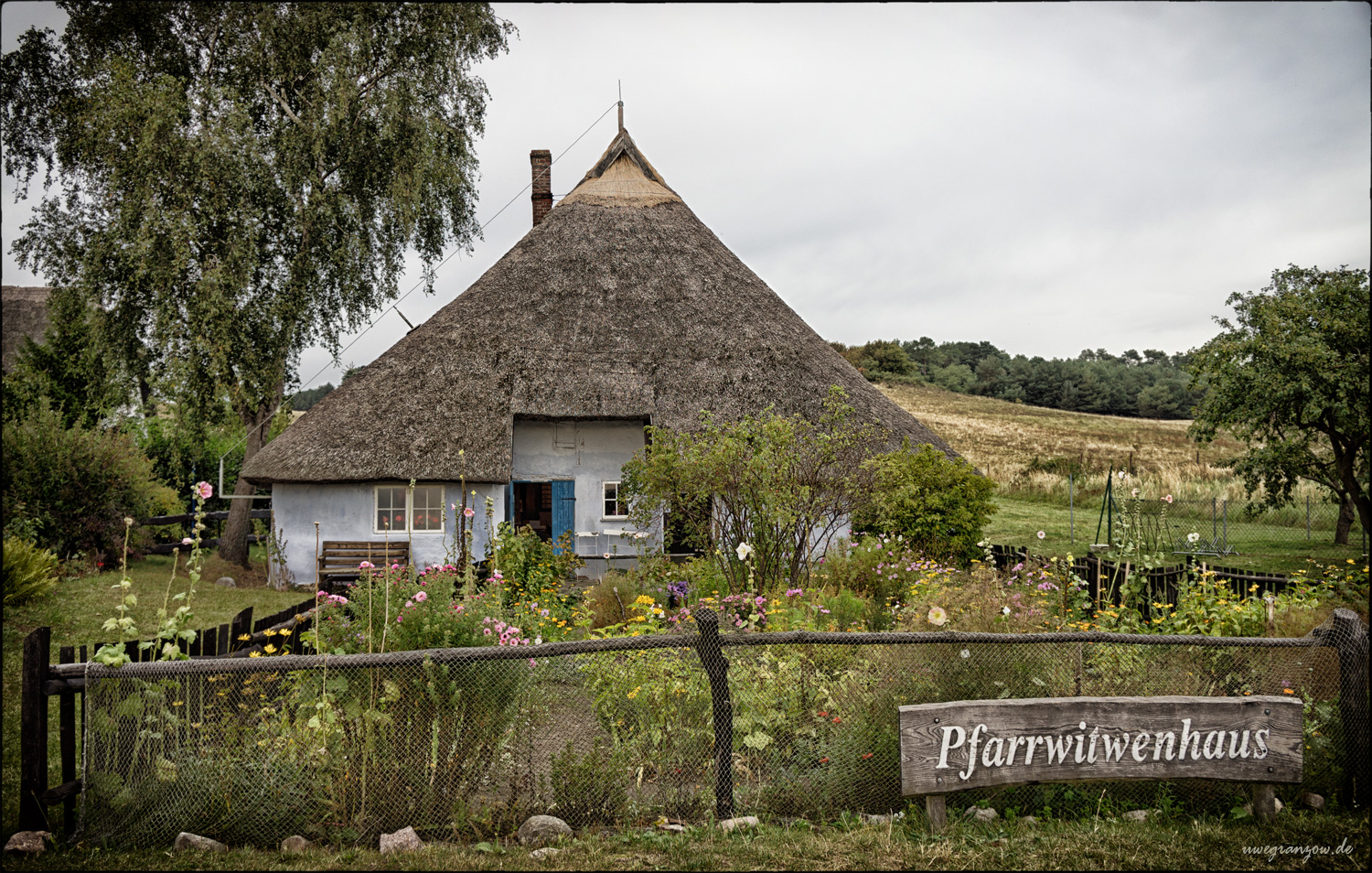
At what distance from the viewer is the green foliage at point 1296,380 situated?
11.0 metres

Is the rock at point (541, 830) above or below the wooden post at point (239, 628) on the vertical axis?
below

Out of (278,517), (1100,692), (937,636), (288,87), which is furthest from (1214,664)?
(288,87)

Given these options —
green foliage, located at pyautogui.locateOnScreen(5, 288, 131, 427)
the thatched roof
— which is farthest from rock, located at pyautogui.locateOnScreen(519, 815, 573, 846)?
the thatched roof

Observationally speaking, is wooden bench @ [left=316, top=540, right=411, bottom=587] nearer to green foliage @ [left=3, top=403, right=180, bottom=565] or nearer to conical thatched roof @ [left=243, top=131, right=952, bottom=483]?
conical thatched roof @ [left=243, top=131, right=952, bottom=483]

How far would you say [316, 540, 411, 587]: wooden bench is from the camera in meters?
13.4

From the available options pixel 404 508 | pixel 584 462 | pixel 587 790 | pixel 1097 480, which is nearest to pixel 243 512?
pixel 404 508

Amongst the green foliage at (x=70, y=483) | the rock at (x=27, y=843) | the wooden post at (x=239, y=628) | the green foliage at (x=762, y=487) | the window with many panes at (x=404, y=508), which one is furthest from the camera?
the window with many panes at (x=404, y=508)

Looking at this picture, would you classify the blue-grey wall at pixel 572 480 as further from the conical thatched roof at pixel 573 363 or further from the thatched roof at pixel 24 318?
the thatched roof at pixel 24 318

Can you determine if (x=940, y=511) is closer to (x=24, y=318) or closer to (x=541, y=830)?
(x=541, y=830)

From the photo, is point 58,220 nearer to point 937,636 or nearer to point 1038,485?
point 937,636

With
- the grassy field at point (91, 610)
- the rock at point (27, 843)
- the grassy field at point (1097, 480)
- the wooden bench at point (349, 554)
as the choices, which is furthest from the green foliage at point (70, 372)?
the grassy field at point (1097, 480)

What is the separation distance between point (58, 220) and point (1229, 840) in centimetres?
1874

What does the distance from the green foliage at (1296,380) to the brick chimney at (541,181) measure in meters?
13.7

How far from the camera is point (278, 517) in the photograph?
556 inches
